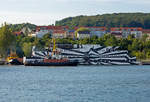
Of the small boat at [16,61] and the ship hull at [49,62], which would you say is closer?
the ship hull at [49,62]

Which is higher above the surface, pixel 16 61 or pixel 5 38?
pixel 5 38

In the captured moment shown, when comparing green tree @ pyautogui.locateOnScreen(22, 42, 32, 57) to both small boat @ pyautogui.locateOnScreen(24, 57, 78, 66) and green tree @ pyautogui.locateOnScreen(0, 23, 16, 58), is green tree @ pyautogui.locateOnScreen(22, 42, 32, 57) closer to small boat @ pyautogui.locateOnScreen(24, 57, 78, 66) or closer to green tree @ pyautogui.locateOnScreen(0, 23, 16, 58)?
green tree @ pyautogui.locateOnScreen(0, 23, 16, 58)

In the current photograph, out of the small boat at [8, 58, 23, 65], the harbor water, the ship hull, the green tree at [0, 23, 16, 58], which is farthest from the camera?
the green tree at [0, 23, 16, 58]

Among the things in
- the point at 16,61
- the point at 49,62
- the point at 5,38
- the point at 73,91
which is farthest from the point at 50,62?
the point at 73,91

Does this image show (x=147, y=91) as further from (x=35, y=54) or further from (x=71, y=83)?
(x=35, y=54)

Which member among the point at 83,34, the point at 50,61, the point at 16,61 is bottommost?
the point at 16,61

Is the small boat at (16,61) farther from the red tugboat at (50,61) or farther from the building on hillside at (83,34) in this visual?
the building on hillside at (83,34)

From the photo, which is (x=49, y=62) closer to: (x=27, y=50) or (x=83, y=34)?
(x=27, y=50)

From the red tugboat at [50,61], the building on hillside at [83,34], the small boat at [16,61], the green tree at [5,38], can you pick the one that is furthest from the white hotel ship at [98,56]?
the building on hillside at [83,34]

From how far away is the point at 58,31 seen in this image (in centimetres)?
19162

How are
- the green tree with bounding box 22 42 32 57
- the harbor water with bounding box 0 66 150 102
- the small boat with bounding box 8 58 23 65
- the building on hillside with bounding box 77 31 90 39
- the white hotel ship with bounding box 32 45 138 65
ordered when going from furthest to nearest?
the building on hillside with bounding box 77 31 90 39
the green tree with bounding box 22 42 32 57
the white hotel ship with bounding box 32 45 138 65
the small boat with bounding box 8 58 23 65
the harbor water with bounding box 0 66 150 102

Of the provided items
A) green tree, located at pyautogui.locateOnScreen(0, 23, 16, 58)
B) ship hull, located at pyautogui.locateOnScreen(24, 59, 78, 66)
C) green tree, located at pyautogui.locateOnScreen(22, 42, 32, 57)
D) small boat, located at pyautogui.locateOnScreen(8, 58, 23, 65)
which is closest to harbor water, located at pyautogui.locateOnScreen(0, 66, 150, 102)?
ship hull, located at pyautogui.locateOnScreen(24, 59, 78, 66)

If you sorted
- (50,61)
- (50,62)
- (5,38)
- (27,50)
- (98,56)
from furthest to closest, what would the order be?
(27,50)
(5,38)
(98,56)
(50,61)
(50,62)

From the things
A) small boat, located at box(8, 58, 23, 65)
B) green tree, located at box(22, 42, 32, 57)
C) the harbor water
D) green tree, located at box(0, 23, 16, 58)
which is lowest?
small boat, located at box(8, 58, 23, 65)
